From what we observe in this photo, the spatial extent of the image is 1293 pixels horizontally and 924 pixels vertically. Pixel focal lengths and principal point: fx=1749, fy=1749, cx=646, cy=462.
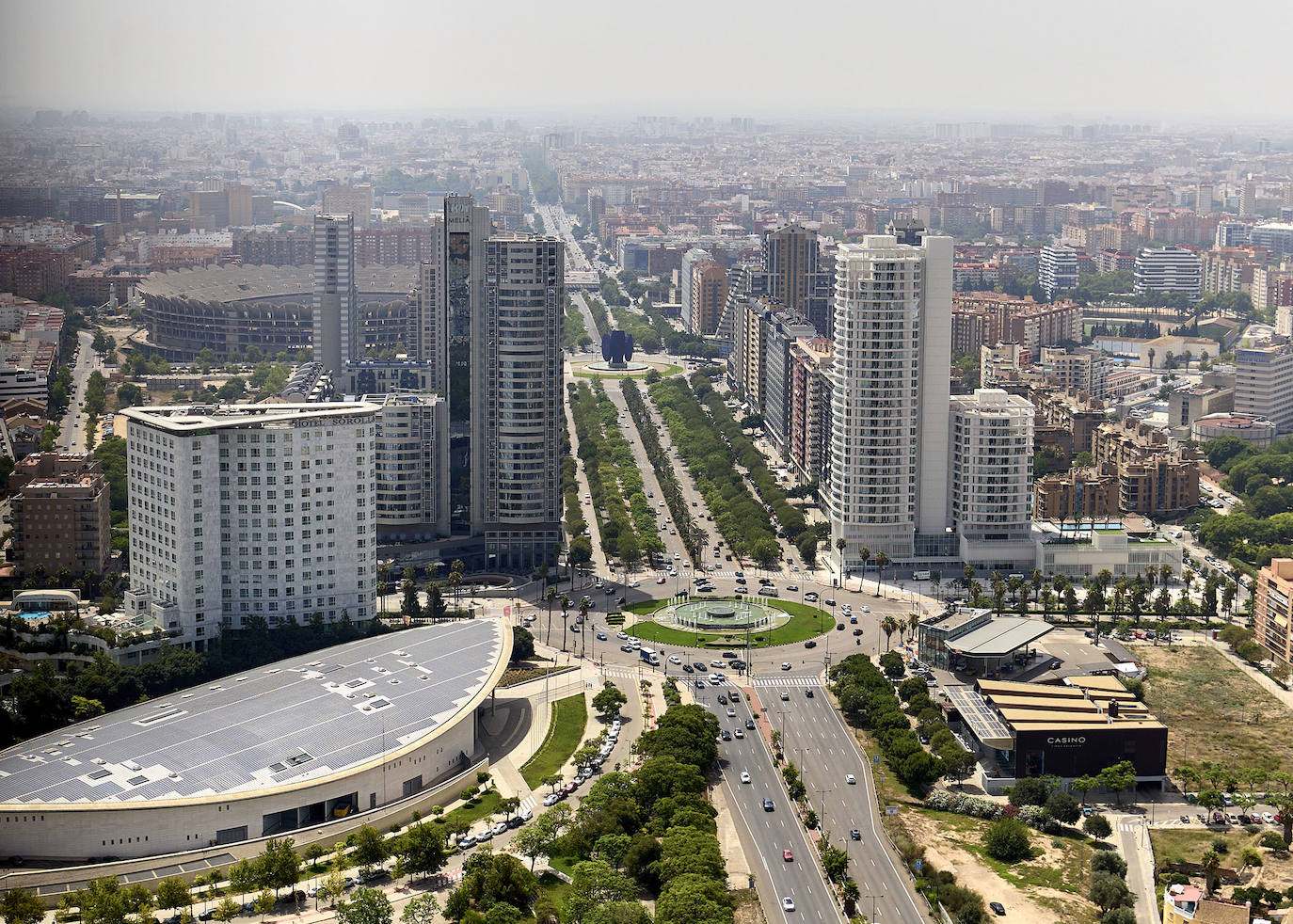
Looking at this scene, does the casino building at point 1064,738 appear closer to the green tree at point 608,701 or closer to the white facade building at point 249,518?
the green tree at point 608,701

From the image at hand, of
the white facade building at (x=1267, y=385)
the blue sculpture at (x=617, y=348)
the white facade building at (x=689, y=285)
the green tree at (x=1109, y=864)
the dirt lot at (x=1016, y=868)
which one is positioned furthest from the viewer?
the white facade building at (x=689, y=285)

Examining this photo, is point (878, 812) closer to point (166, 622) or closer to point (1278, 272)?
point (166, 622)

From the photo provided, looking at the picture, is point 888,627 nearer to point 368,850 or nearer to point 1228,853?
point 1228,853

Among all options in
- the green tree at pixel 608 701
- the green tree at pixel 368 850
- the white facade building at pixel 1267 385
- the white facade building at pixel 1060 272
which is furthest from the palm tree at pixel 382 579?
the white facade building at pixel 1060 272

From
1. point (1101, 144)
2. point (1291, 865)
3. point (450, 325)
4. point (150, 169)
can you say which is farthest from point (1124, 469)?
point (1101, 144)

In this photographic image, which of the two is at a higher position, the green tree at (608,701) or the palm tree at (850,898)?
the green tree at (608,701)

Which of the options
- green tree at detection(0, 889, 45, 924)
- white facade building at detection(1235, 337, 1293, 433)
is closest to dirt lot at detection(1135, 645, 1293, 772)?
green tree at detection(0, 889, 45, 924)

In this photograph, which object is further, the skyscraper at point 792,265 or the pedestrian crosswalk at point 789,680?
the skyscraper at point 792,265
